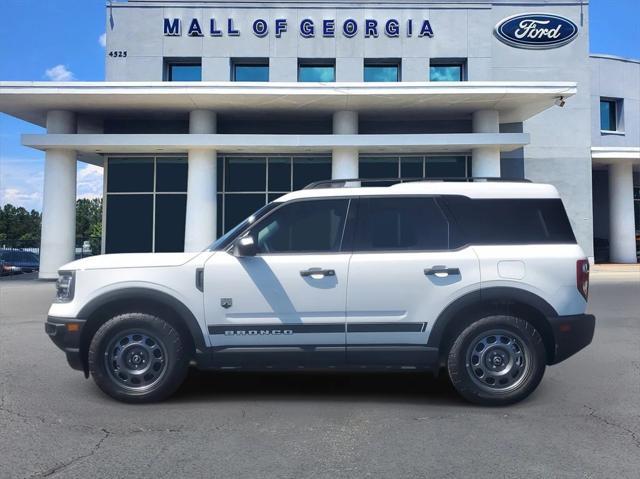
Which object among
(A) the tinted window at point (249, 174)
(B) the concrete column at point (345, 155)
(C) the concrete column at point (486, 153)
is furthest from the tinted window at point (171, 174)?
(C) the concrete column at point (486, 153)

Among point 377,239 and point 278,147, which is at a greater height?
point 278,147

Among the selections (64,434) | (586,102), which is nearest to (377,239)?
(64,434)

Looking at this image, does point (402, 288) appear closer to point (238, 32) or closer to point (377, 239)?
point (377, 239)

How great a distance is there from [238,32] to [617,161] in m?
18.4

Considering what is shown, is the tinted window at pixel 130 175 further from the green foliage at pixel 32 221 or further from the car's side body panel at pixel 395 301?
the green foliage at pixel 32 221

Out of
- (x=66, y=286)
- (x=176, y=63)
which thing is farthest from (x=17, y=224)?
(x=66, y=286)

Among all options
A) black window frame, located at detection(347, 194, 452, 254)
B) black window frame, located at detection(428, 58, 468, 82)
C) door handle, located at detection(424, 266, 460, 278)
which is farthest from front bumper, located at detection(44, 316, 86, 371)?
black window frame, located at detection(428, 58, 468, 82)

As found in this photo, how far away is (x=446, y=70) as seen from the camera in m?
23.8

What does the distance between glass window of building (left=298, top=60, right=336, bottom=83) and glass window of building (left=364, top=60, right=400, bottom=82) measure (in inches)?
58.8

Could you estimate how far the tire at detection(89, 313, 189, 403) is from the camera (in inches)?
196

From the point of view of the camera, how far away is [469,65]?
23.3 metres

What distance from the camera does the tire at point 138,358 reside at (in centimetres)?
497

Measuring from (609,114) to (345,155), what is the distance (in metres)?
16.8

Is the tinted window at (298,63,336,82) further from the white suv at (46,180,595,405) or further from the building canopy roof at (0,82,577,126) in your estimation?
the white suv at (46,180,595,405)
